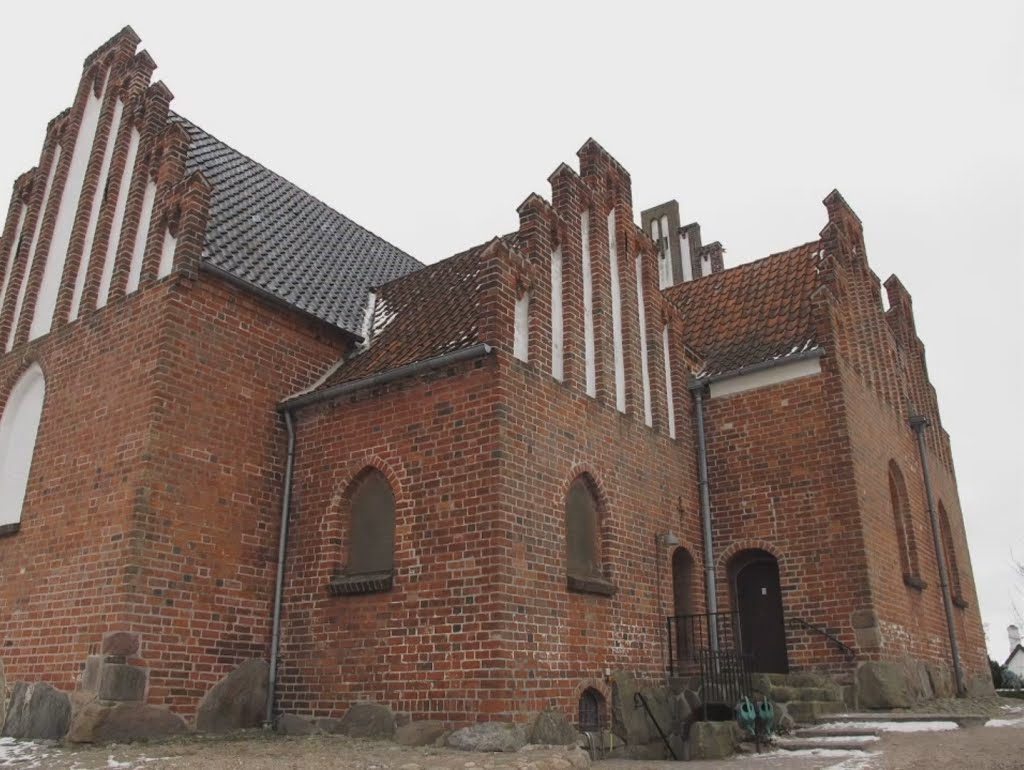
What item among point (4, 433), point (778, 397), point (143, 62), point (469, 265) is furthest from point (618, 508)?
point (143, 62)

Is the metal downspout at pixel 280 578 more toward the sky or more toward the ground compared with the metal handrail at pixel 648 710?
more toward the sky

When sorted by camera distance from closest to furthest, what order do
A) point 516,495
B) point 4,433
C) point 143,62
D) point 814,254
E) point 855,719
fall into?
point 516,495 → point 855,719 → point 4,433 → point 143,62 → point 814,254

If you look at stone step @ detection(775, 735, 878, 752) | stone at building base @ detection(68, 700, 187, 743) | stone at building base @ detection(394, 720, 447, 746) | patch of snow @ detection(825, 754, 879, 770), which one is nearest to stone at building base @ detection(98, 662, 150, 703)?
stone at building base @ detection(68, 700, 187, 743)

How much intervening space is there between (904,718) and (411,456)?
23.4ft

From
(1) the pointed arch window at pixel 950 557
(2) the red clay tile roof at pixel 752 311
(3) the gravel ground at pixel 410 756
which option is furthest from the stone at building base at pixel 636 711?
(1) the pointed arch window at pixel 950 557

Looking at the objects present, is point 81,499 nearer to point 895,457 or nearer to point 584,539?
point 584,539

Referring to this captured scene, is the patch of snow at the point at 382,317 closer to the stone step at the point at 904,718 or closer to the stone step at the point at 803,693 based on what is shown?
the stone step at the point at 803,693

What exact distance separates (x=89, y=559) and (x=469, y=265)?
7475mm

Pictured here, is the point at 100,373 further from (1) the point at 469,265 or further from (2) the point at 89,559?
(1) the point at 469,265

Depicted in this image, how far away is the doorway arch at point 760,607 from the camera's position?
13.5m

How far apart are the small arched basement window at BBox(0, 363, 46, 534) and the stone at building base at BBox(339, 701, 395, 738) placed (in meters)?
5.62

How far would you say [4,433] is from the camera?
13250mm

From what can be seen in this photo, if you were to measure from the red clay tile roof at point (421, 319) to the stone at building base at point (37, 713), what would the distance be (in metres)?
4.98

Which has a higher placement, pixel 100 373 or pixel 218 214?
pixel 218 214
